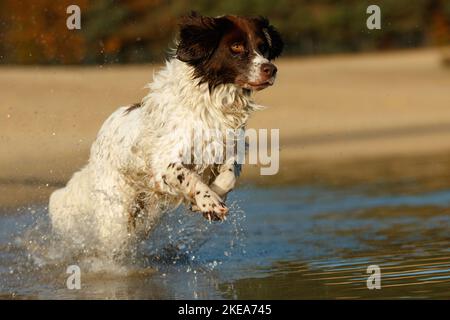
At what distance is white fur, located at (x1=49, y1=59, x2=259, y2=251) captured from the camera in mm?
9164

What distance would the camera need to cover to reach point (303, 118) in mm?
29266

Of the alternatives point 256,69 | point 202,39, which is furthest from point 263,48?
point 202,39

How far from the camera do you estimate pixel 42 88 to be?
30469mm

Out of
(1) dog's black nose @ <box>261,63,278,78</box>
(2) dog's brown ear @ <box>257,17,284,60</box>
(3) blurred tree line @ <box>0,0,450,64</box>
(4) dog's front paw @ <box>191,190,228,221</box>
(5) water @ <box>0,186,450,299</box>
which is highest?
(3) blurred tree line @ <box>0,0,450,64</box>

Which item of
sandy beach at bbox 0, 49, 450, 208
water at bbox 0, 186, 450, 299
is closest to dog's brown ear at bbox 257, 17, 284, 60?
water at bbox 0, 186, 450, 299

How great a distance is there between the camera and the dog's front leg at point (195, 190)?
8812 mm

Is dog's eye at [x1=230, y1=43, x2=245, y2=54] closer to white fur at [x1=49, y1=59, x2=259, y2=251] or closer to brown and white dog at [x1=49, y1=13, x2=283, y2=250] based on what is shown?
brown and white dog at [x1=49, y1=13, x2=283, y2=250]

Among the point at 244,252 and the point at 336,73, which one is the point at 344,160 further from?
the point at 336,73

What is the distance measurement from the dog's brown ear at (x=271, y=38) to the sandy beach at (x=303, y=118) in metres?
2.38

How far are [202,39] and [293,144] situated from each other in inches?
599

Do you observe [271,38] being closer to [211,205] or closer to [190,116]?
[190,116]

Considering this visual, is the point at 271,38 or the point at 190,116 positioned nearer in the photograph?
the point at 190,116

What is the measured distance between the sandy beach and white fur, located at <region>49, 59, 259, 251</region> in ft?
6.11
